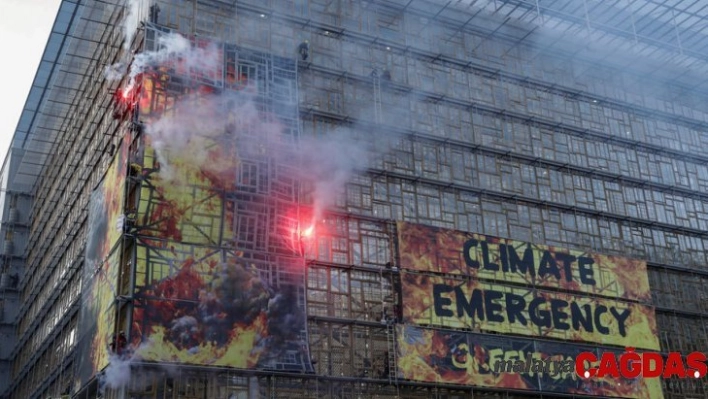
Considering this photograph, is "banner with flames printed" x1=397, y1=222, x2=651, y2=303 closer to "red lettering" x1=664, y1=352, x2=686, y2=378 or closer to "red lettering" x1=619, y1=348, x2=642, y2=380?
"red lettering" x1=619, y1=348, x2=642, y2=380

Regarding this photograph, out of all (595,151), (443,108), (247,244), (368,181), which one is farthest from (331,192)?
(595,151)

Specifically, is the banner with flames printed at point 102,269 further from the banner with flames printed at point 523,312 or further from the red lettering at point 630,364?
the red lettering at point 630,364

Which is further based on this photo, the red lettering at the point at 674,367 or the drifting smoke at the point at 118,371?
the red lettering at the point at 674,367

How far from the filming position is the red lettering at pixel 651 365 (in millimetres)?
36031

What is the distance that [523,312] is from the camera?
34500 millimetres

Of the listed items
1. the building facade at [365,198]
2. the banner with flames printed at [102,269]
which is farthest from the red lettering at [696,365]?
the banner with flames printed at [102,269]

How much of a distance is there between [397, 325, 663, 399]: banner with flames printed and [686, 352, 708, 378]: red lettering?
2761mm

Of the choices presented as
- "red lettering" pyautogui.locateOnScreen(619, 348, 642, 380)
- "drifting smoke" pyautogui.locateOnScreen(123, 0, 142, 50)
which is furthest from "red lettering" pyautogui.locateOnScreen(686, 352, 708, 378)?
"drifting smoke" pyautogui.locateOnScreen(123, 0, 142, 50)

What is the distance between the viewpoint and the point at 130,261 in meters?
28.6

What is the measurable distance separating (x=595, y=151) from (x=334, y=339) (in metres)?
16.9

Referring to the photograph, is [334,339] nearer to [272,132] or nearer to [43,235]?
[272,132]

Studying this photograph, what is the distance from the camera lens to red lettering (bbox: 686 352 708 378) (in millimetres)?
37500

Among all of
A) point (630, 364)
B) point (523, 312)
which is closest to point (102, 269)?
point (523, 312)

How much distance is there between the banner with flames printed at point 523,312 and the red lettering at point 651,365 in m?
0.44
